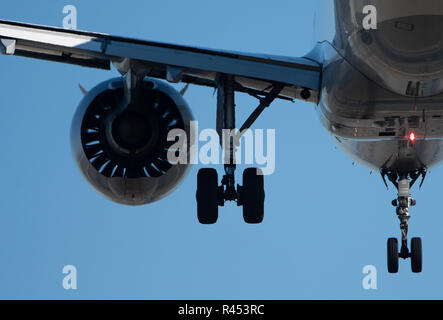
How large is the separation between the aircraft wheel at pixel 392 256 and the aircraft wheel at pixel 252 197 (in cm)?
411

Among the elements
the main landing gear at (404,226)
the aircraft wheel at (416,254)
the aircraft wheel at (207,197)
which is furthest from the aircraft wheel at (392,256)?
the aircraft wheel at (207,197)

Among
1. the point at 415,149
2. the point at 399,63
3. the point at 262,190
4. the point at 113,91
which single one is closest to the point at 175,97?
the point at 113,91

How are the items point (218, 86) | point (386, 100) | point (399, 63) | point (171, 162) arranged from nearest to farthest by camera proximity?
point (399, 63) < point (386, 100) < point (218, 86) < point (171, 162)

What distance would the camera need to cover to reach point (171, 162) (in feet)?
85.3

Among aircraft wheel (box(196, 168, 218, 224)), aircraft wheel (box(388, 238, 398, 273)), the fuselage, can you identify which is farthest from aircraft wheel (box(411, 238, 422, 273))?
aircraft wheel (box(196, 168, 218, 224))

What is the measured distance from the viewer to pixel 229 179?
80.4 ft

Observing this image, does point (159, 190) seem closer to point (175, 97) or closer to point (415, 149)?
point (175, 97)

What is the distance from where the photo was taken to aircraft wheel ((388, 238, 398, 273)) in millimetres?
26750

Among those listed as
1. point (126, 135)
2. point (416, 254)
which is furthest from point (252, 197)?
point (416, 254)

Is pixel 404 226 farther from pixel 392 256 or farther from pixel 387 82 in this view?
pixel 387 82

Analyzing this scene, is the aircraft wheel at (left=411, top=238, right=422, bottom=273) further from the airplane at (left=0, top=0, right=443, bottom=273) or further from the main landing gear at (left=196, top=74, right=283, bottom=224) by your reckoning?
the main landing gear at (left=196, top=74, right=283, bottom=224)

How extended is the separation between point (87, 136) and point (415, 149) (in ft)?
24.8

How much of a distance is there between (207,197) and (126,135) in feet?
7.79

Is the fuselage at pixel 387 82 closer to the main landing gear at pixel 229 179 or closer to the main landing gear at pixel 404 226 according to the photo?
the main landing gear at pixel 404 226
